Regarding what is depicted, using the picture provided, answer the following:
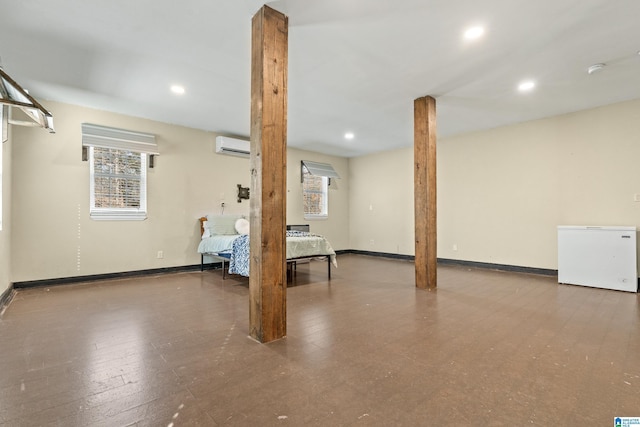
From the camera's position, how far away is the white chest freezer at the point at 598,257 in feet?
13.3

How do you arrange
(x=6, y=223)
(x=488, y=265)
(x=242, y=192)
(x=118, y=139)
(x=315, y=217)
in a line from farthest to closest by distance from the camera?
(x=315, y=217)
(x=242, y=192)
(x=488, y=265)
(x=118, y=139)
(x=6, y=223)

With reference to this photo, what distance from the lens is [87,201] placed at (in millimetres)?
4684

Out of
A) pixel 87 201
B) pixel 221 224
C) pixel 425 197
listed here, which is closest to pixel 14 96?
pixel 87 201

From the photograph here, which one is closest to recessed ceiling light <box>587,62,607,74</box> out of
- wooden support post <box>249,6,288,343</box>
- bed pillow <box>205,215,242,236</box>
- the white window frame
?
wooden support post <box>249,6,288,343</box>

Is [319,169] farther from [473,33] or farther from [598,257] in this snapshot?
[598,257]

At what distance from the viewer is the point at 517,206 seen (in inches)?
214

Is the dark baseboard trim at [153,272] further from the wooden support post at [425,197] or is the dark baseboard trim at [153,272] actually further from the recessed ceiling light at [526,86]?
the recessed ceiling light at [526,86]

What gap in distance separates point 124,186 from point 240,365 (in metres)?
4.41

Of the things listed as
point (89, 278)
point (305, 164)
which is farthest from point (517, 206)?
point (89, 278)

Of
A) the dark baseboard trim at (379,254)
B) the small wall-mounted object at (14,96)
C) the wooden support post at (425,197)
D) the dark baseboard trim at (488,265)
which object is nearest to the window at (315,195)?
the dark baseboard trim at (379,254)

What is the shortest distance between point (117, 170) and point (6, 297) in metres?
2.28

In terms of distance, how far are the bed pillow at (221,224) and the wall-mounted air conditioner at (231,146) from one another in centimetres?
136

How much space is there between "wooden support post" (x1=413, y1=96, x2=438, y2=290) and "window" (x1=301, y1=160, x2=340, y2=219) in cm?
375

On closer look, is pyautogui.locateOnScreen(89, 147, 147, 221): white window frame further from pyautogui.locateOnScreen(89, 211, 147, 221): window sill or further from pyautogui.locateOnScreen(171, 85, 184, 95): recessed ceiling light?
pyautogui.locateOnScreen(171, 85, 184, 95): recessed ceiling light
